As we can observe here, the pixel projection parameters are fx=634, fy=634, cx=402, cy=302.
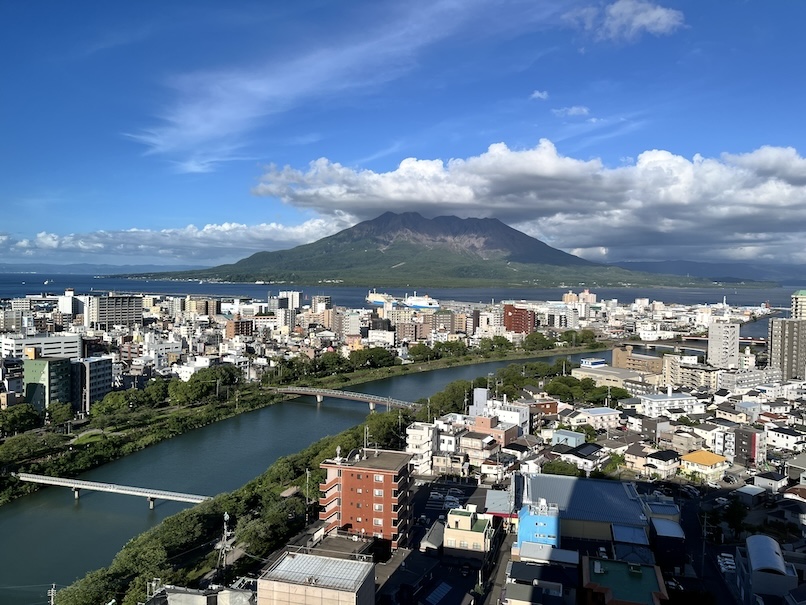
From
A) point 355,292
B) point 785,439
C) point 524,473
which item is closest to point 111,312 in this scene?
point 524,473

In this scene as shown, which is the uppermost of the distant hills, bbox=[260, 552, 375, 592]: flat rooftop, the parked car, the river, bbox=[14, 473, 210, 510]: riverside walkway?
the distant hills

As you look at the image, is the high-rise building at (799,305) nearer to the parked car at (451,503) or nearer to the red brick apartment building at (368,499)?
the parked car at (451,503)

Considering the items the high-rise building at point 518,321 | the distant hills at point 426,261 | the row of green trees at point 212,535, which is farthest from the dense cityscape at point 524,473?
the distant hills at point 426,261

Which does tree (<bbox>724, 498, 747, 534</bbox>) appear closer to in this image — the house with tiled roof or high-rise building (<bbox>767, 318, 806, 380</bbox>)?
the house with tiled roof

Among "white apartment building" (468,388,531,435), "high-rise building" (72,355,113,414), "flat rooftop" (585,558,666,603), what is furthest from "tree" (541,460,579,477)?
"high-rise building" (72,355,113,414)

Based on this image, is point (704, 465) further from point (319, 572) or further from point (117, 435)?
point (117, 435)

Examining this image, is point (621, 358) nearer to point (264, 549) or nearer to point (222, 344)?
point (222, 344)

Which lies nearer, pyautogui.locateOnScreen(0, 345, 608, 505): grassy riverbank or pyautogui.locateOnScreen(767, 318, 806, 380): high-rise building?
pyautogui.locateOnScreen(0, 345, 608, 505): grassy riverbank
